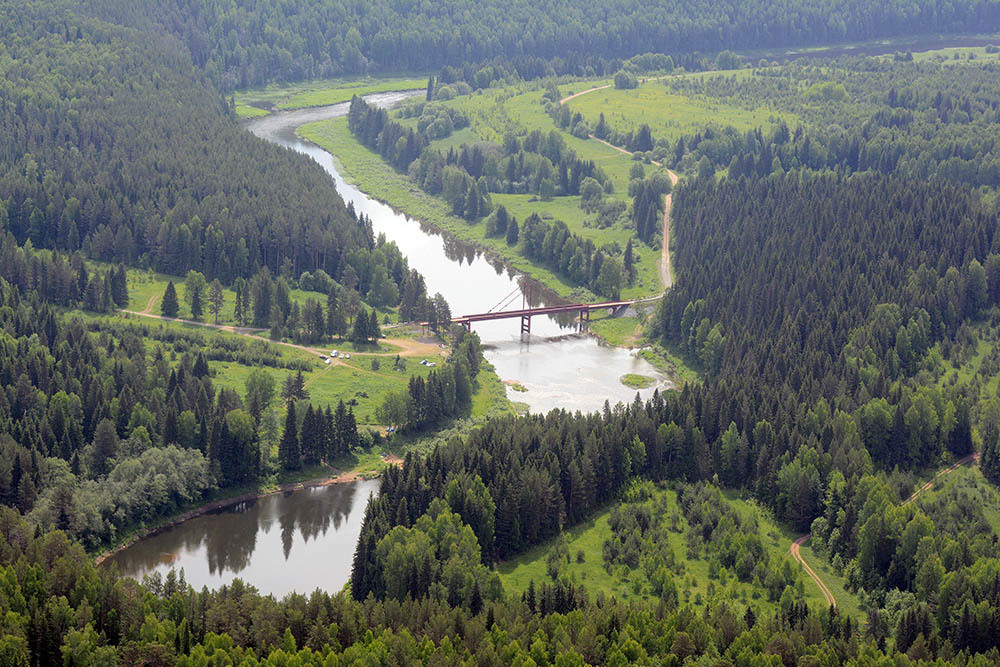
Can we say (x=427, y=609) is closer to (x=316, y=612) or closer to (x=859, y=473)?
(x=316, y=612)

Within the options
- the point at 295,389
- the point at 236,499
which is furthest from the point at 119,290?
the point at 236,499

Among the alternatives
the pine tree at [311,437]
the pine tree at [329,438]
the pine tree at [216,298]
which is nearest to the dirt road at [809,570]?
the pine tree at [329,438]

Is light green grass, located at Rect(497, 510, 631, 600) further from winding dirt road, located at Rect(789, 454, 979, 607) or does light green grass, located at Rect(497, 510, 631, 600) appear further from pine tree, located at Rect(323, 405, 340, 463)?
pine tree, located at Rect(323, 405, 340, 463)

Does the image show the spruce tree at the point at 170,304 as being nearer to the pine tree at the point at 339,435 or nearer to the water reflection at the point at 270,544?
the pine tree at the point at 339,435

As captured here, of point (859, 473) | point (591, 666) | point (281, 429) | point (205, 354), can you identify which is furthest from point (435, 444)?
point (591, 666)

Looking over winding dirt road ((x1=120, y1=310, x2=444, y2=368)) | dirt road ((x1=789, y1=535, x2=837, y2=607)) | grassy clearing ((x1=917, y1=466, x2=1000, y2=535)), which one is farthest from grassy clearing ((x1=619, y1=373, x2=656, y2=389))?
dirt road ((x1=789, y1=535, x2=837, y2=607))

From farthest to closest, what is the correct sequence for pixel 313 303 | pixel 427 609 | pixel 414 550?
1. pixel 313 303
2. pixel 414 550
3. pixel 427 609
